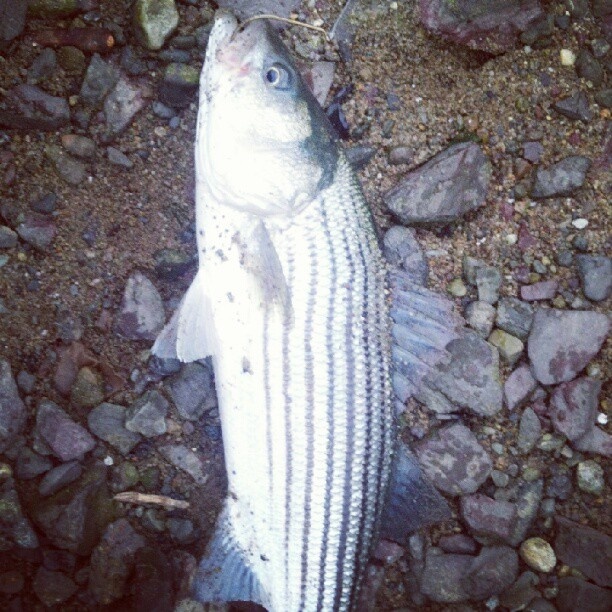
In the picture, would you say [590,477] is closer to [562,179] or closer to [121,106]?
[562,179]

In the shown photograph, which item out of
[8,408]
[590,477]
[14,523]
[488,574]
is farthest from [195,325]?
[590,477]

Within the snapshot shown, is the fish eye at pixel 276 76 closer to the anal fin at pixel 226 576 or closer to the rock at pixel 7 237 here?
the rock at pixel 7 237

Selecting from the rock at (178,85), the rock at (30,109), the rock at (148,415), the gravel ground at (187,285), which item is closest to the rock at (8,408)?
the gravel ground at (187,285)

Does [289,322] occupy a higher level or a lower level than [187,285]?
higher

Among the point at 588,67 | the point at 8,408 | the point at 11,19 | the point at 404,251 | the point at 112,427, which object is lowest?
the point at 112,427

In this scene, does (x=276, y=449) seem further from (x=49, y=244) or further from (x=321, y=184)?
(x=49, y=244)

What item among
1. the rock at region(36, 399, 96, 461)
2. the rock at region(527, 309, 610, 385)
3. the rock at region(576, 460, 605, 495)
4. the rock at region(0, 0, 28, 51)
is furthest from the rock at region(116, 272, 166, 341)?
the rock at region(576, 460, 605, 495)

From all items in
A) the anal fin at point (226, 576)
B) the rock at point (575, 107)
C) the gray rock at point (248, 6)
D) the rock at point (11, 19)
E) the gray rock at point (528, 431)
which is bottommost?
the gray rock at point (528, 431)
